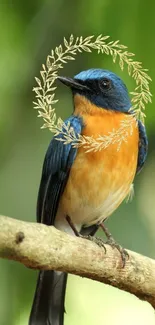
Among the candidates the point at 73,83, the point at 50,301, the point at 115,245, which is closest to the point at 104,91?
the point at 73,83

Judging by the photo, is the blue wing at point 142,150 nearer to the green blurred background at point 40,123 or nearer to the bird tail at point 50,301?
the green blurred background at point 40,123

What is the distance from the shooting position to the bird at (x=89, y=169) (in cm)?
214

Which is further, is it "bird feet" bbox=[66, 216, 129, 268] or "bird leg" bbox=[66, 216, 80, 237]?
"bird leg" bbox=[66, 216, 80, 237]

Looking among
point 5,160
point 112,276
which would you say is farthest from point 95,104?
point 112,276

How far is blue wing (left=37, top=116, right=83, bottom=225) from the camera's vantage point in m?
2.20

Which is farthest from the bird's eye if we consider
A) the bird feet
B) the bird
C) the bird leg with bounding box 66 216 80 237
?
the bird leg with bounding box 66 216 80 237

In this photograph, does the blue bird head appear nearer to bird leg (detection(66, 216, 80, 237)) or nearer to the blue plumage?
the blue plumage

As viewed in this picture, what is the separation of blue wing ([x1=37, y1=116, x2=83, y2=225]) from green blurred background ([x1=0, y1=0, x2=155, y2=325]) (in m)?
0.04

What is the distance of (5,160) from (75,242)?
0.43 meters

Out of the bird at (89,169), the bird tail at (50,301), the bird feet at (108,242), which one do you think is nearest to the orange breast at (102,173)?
the bird at (89,169)

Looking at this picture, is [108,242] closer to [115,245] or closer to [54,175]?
[115,245]

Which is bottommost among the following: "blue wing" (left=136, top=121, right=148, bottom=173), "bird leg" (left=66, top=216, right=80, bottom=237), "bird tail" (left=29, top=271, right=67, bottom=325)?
"bird tail" (left=29, top=271, right=67, bottom=325)

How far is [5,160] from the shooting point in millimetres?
1924

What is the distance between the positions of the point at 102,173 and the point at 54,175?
6.3 inches
